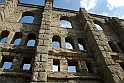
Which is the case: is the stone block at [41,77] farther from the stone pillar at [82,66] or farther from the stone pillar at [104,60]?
the stone pillar at [104,60]

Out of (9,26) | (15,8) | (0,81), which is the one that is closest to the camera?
(0,81)

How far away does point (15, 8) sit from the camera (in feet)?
33.5

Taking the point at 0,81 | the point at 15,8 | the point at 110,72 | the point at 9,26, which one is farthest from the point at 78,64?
the point at 15,8

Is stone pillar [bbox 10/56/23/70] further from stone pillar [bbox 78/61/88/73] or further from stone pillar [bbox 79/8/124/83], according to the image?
stone pillar [bbox 79/8/124/83]

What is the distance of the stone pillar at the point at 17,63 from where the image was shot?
5.38 m

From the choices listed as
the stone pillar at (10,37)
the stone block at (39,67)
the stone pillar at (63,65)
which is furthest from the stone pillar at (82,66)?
the stone pillar at (10,37)

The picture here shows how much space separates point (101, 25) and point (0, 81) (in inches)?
373

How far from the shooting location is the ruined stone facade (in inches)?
195

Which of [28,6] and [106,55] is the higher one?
[28,6]

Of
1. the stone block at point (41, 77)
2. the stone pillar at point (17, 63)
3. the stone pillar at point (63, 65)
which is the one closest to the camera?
the stone block at point (41, 77)

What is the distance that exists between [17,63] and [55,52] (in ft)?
6.40

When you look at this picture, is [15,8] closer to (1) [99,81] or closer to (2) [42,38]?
(2) [42,38]

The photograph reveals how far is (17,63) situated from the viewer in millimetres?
5543

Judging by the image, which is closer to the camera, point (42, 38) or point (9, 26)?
point (42, 38)
